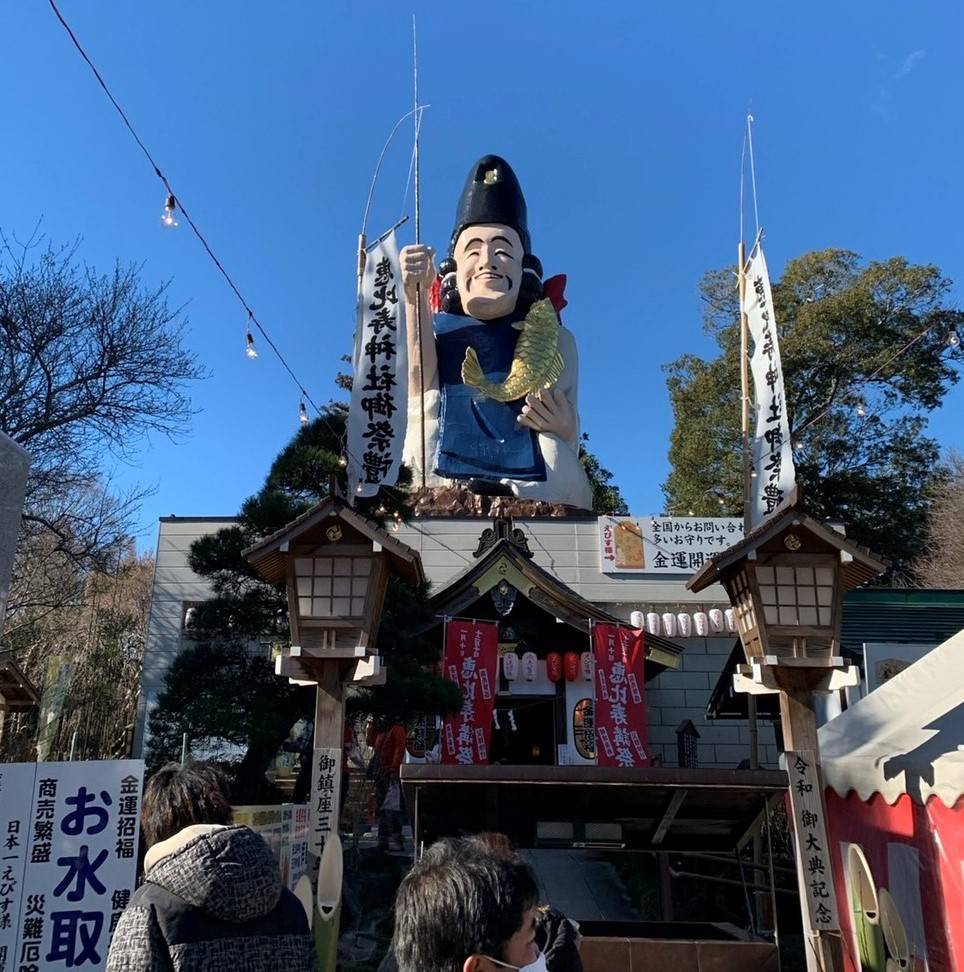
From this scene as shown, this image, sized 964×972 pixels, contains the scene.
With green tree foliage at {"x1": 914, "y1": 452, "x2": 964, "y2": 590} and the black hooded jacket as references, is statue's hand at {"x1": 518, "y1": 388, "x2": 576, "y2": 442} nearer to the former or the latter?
green tree foliage at {"x1": 914, "y1": 452, "x2": 964, "y2": 590}

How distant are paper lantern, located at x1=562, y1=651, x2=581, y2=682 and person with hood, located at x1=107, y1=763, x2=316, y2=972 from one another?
10.6 meters

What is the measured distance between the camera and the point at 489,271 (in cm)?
1834

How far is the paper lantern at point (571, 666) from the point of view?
12.4m

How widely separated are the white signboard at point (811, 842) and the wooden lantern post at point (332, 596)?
3.20 m

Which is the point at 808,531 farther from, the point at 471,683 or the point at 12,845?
the point at 471,683

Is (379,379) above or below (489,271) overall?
below

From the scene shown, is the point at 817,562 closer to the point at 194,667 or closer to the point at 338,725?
the point at 338,725

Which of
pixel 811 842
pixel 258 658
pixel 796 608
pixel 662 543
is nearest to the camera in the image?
pixel 811 842

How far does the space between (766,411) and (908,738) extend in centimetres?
434

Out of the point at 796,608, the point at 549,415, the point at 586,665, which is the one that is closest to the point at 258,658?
the point at 586,665

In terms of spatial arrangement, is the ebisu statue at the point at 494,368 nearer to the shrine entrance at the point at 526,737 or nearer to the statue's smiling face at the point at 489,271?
the statue's smiling face at the point at 489,271

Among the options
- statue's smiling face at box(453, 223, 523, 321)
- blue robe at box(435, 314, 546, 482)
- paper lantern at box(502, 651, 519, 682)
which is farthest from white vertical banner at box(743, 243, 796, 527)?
statue's smiling face at box(453, 223, 523, 321)

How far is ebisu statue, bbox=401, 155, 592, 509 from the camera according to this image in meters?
17.1

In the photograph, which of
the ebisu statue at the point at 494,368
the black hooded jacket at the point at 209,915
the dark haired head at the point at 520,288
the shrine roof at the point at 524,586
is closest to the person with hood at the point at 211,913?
the black hooded jacket at the point at 209,915
